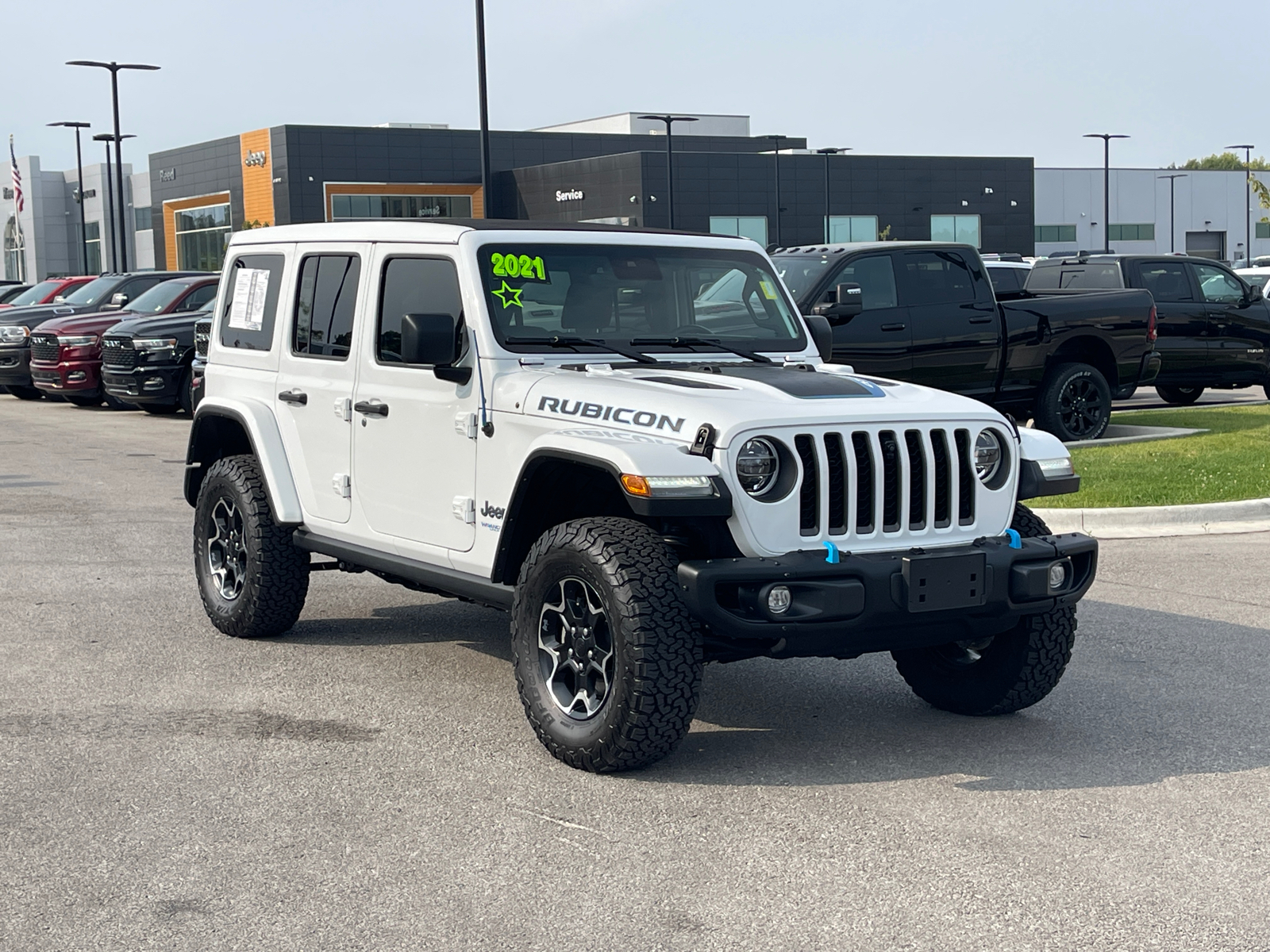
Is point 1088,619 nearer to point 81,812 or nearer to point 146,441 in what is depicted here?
point 81,812

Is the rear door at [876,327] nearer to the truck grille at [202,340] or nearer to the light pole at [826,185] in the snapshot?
the truck grille at [202,340]

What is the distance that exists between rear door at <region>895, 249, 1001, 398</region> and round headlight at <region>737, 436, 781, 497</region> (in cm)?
924

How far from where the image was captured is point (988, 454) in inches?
231

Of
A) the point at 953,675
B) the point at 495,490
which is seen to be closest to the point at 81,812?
the point at 495,490

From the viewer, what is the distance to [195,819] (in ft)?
16.6

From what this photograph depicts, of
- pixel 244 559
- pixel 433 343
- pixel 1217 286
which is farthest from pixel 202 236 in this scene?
pixel 433 343

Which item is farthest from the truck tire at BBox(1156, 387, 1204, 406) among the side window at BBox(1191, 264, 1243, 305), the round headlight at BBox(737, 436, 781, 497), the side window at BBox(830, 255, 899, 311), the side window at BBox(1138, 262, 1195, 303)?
the round headlight at BBox(737, 436, 781, 497)

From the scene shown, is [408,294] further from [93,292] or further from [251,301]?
[93,292]

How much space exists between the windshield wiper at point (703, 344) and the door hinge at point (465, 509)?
99 cm

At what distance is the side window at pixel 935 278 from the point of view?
14672 millimetres

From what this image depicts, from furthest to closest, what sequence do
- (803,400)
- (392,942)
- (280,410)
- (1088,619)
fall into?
(1088,619) < (280,410) < (803,400) < (392,942)

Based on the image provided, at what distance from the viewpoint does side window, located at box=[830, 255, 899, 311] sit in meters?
14.4

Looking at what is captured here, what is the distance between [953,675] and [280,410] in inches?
132

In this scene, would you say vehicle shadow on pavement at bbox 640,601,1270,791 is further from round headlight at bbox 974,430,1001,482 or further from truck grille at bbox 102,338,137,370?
truck grille at bbox 102,338,137,370
